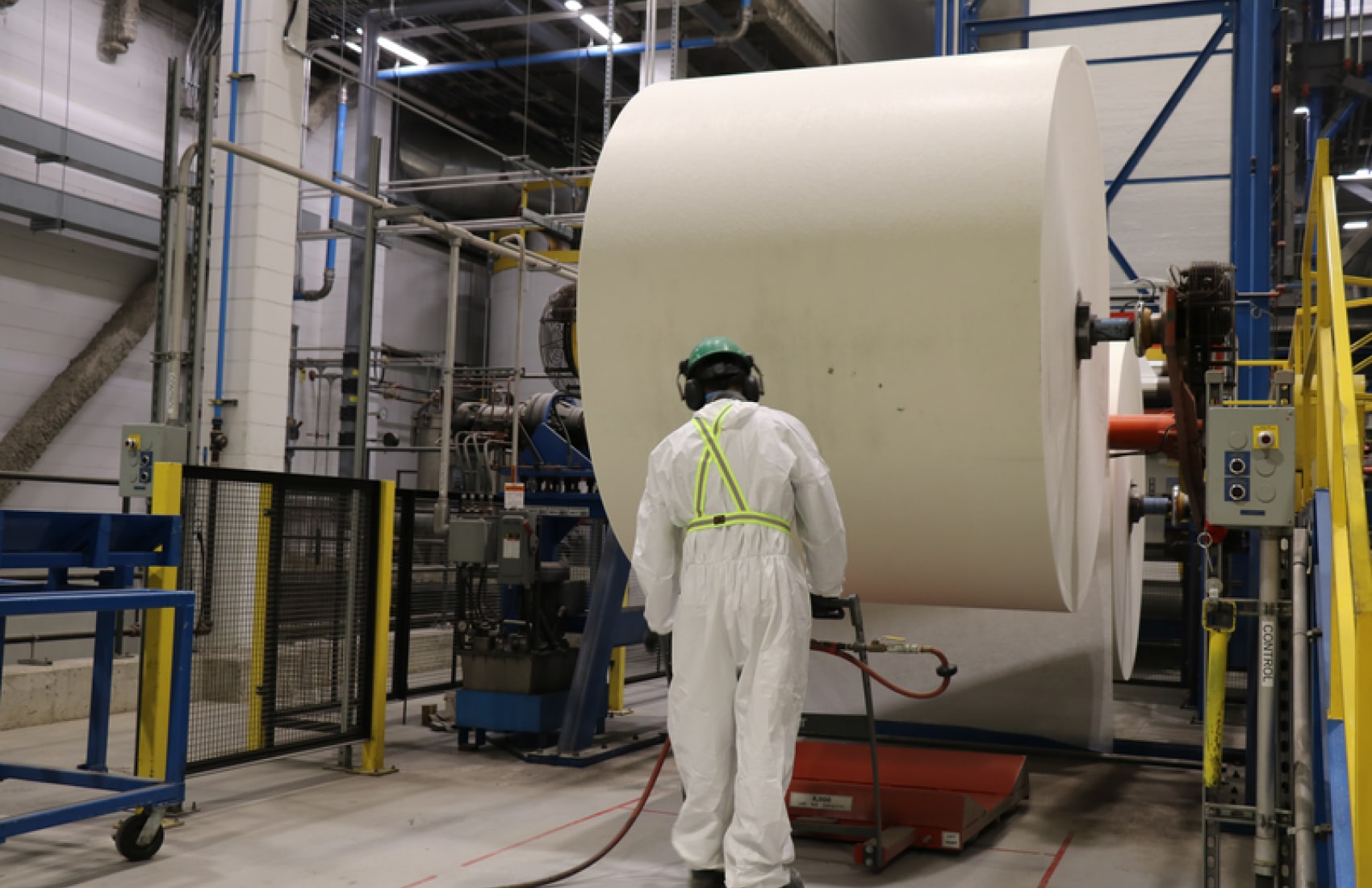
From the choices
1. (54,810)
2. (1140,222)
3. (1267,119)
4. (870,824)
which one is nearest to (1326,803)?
(870,824)

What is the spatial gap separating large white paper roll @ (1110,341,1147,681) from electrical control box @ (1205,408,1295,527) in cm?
210

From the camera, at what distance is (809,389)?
379 cm

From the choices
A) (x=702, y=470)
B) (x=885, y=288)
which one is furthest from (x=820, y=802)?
(x=885, y=288)

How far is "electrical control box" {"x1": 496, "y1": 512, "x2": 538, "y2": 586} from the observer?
6.31 meters

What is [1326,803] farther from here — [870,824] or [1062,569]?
[870,824]

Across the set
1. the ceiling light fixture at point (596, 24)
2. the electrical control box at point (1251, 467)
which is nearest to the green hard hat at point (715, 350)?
the electrical control box at point (1251, 467)

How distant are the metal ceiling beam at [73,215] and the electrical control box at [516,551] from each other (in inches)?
242

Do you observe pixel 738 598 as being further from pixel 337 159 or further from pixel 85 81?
pixel 337 159

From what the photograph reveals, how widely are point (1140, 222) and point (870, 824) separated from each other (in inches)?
336

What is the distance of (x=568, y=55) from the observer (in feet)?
40.8

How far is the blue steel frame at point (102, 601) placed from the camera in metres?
3.91

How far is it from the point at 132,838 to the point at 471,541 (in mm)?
2495

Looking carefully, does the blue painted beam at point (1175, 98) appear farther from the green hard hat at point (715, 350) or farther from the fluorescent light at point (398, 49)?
the fluorescent light at point (398, 49)

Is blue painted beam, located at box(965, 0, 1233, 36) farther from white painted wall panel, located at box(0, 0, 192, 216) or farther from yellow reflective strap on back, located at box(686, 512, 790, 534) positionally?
white painted wall panel, located at box(0, 0, 192, 216)
